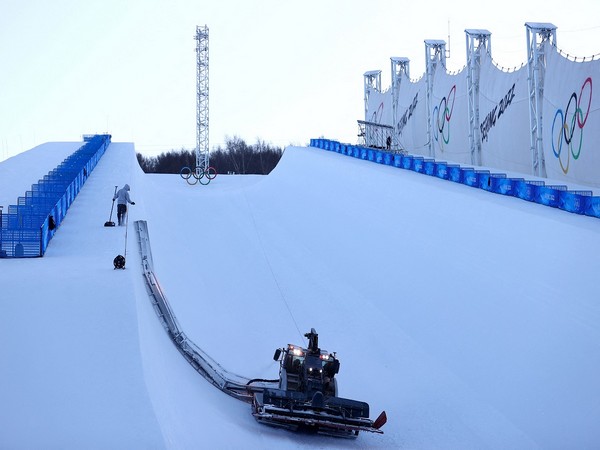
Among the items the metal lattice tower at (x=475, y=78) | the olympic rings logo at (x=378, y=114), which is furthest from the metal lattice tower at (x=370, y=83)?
the metal lattice tower at (x=475, y=78)

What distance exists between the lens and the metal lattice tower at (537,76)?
3334 centimetres

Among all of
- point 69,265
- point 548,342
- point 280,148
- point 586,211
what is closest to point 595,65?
point 586,211

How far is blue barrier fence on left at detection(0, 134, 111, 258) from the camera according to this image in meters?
19.9

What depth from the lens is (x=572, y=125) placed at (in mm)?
31703

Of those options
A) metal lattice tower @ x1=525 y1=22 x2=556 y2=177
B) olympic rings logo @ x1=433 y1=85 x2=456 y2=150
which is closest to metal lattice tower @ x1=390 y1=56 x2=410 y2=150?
olympic rings logo @ x1=433 y1=85 x2=456 y2=150

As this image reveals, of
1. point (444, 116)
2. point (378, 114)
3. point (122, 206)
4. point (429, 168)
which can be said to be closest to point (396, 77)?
point (378, 114)

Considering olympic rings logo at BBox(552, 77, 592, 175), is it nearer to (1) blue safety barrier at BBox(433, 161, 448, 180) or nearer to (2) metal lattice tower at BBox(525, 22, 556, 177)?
(2) metal lattice tower at BBox(525, 22, 556, 177)

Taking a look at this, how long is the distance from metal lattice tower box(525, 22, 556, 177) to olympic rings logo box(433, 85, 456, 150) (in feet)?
37.1

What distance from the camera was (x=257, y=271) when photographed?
93.5ft

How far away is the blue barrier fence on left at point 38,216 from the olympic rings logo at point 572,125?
55.2 ft

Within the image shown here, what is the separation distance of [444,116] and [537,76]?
13193 mm

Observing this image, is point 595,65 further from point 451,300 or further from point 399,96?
point 399,96

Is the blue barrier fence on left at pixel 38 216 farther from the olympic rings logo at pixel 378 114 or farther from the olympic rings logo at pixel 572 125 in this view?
the olympic rings logo at pixel 378 114

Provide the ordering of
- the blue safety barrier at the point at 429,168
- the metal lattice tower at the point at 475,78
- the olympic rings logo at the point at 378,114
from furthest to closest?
the olympic rings logo at the point at 378,114 → the metal lattice tower at the point at 475,78 → the blue safety barrier at the point at 429,168
